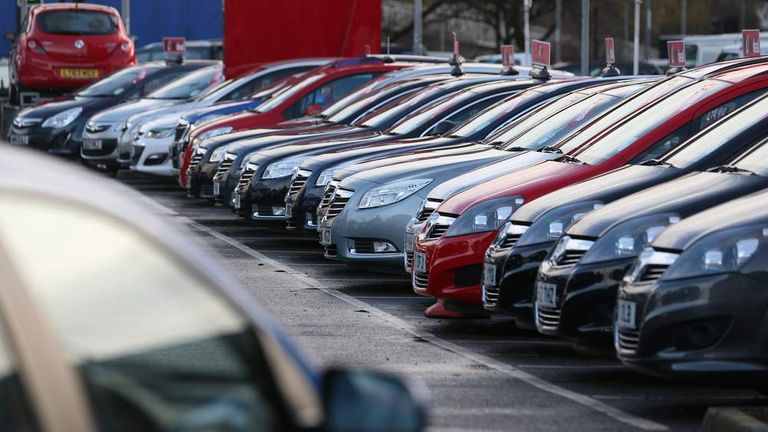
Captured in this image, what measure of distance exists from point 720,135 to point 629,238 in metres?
1.50

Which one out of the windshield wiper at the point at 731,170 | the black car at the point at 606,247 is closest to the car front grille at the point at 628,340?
the black car at the point at 606,247

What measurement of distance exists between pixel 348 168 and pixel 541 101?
5.98ft

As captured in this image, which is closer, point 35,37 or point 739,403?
point 739,403

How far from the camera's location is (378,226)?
1317cm

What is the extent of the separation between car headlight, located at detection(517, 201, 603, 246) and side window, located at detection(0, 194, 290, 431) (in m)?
7.02

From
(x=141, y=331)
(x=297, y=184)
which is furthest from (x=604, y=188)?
(x=141, y=331)

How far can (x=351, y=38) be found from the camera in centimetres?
2753

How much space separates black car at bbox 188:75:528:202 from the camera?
57.2 ft

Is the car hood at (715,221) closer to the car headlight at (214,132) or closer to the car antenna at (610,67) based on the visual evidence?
the car antenna at (610,67)

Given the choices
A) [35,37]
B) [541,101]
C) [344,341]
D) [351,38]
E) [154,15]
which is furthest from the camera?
Result: [154,15]

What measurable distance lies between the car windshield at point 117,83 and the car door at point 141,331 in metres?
25.9


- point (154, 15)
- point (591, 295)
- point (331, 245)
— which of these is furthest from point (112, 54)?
point (591, 295)

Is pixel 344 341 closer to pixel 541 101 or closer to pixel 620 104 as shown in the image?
pixel 620 104

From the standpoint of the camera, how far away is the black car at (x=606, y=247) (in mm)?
8703
